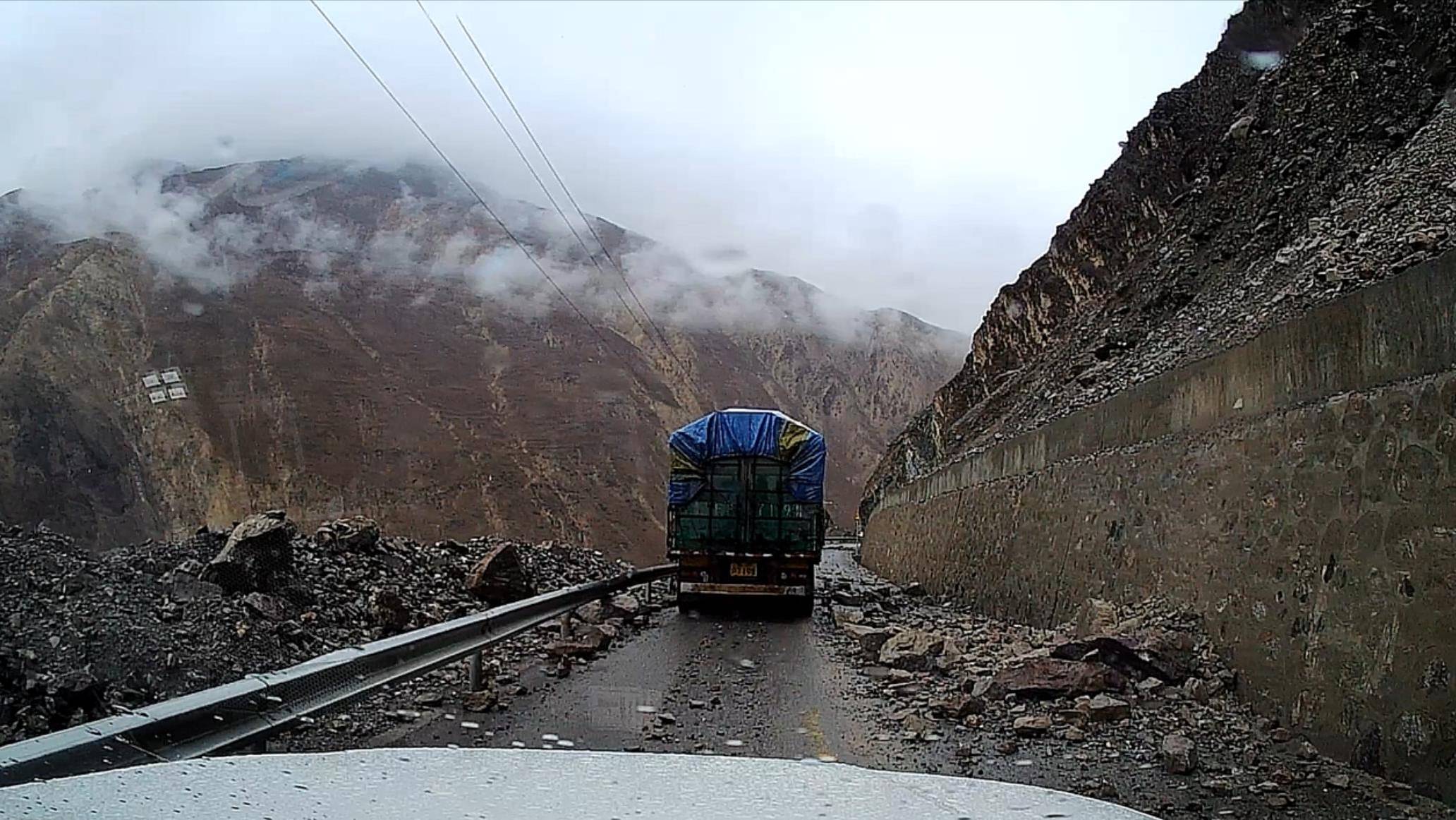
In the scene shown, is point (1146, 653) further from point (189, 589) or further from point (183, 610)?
point (189, 589)

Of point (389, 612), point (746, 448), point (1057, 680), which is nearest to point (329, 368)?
point (746, 448)

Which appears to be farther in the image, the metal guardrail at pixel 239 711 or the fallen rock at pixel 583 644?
the fallen rock at pixel 583 644

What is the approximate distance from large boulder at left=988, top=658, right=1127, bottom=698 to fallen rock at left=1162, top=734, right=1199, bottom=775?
51.9 inches

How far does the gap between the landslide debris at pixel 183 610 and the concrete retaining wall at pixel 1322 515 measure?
6046 millimetres

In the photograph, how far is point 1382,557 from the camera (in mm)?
6012

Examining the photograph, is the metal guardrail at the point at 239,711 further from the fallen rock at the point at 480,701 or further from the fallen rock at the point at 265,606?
the fallen rock at the point at 265,606

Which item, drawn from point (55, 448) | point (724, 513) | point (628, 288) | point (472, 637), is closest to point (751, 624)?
point (724, 513)

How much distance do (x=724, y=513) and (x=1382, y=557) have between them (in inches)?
490

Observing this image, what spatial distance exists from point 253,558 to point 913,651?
5.92 metres

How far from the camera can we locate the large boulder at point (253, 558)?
9.55 meters

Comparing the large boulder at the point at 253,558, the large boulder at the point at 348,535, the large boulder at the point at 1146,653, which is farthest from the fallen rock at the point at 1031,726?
the large boulder at the point at 348,535

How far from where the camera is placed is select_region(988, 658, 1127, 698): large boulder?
25.9 feet

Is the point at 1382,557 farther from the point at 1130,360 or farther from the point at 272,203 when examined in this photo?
the point at 272,203

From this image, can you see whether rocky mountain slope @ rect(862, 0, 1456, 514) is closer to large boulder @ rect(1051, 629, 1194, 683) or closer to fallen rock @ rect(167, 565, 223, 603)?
large boulder @ rect(1051, 629, 1194, 683)
